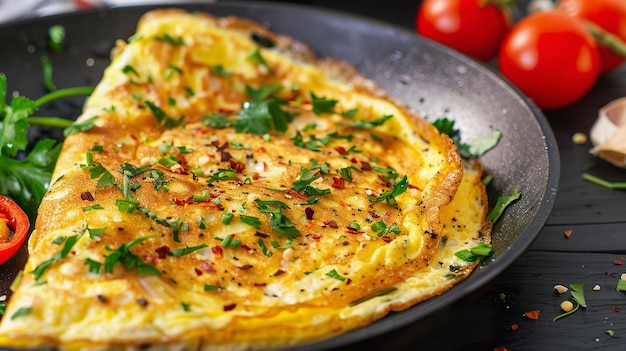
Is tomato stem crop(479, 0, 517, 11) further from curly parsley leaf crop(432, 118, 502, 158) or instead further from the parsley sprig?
the parsley sprig

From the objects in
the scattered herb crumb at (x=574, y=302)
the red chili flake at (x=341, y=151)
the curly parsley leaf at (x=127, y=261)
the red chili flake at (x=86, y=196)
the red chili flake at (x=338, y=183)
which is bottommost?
the scattered herb crumb at (x=574, y=302)

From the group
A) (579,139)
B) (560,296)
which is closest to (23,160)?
(560,296)

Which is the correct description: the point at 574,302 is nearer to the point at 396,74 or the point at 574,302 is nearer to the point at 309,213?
the point at 309,213

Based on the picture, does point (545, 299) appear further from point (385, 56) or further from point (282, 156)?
point (385, 56)

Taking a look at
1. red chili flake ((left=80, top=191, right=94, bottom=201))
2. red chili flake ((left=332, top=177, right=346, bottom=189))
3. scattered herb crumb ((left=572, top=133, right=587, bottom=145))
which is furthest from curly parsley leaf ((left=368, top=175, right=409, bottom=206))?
scattered herb crumb ((left=572, top=133, right=587, bottom=145))

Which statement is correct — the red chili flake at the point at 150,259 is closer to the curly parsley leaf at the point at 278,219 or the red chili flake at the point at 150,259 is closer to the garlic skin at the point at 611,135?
the curly parsley leaf at the point at 278,219

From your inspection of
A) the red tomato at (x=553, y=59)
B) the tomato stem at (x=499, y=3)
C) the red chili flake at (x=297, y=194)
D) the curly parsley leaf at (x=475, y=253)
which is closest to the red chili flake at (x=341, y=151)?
the red chili flake at (x=297, y=194)

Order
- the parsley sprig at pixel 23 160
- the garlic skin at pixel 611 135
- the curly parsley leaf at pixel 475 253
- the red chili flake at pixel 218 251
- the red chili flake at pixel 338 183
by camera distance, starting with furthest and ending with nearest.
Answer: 1. the garlic skin at pixel 611 135
2. the parsley sprig at pixel 23 160
3. the red chili flake at pixel 338 183
4. the curly parsley leaf at pixel 475 253
5. the red chili flake at pixel 218 251
